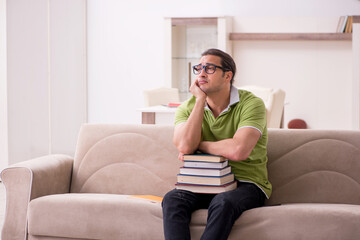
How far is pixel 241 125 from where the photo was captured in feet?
8.70

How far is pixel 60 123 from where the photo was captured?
247 inches

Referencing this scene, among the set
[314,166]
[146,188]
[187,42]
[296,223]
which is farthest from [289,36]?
[296,223]

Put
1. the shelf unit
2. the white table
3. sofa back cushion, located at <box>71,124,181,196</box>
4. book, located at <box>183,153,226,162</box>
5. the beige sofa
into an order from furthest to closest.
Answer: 1. the shelf unit
2. the white table
3. sofa back cushion, located at <box>71,124,181,196</box>
4. book, located at <box>183,153,226,162</box>
5. the beige sofa

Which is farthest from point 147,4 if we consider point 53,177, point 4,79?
point 53,177


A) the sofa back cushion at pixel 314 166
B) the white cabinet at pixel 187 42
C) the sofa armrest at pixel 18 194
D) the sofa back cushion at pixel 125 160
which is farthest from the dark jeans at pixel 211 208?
the white cabinet at pixel 187 42

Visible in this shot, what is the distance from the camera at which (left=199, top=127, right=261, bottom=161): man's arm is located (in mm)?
2574

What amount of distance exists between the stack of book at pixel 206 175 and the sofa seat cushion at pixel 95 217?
0.19 meters

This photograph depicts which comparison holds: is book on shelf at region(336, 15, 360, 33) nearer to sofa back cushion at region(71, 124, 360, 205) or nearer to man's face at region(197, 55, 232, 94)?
sofa back cushion at region(71, 124, 360, 205)

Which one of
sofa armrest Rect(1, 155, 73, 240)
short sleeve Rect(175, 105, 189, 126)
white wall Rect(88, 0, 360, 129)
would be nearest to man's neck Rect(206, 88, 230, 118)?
short sleeve Rect(175, 105, 189, 126)

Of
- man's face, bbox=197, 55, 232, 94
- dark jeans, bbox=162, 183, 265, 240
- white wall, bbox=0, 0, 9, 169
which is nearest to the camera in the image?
dark jeans, bbox=162, 183, 265, 240

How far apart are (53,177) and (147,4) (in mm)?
4394

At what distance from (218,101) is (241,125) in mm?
214

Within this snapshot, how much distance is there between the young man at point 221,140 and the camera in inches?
95.9

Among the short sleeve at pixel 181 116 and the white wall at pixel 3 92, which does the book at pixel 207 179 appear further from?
the white wall at pixel 3 92
